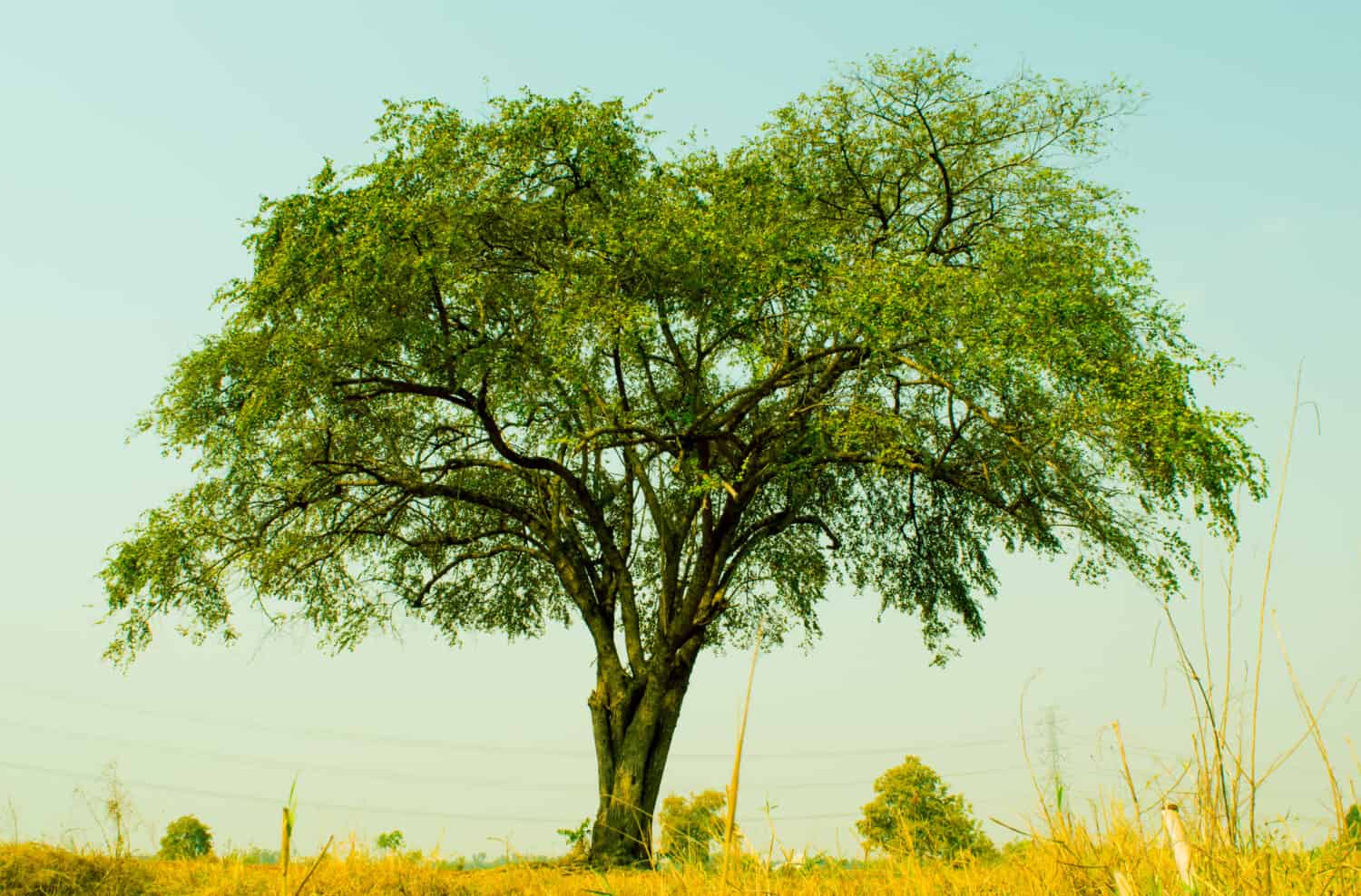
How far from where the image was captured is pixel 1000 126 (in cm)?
1775

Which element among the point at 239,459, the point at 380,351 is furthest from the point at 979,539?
the point at 239,459

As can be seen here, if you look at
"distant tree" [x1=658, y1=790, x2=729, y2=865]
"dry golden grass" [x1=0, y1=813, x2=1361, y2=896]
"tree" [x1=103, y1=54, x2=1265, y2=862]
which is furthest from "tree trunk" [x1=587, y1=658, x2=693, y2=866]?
"distant tree" [x1=658, y1=790, x2=729, y2=865]

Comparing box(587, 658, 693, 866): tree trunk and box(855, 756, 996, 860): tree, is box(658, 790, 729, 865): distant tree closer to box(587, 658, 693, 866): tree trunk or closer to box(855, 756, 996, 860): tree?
box(855, 756, 996, 860): tree

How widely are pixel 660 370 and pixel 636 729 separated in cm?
669

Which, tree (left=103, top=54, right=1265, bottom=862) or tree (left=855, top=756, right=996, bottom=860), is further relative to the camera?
tree (left=103, top=54, right=1265, bottom=862)

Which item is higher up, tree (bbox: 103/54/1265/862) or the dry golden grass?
tree (bbox: 103/54/1265/862)

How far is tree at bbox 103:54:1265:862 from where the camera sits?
15.1 m

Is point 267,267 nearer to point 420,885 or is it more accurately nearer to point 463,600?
point 463,600

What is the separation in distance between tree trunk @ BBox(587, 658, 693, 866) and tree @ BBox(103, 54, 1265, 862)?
61 mm

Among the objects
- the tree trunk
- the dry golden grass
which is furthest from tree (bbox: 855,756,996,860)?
the tree trunk

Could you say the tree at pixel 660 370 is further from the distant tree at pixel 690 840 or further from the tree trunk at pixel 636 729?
the distant tree at pixel 690 840

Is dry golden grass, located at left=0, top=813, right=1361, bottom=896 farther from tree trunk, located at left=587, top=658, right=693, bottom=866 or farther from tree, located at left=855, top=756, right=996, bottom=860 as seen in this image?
tree trunk, located at left=587, top=658, right=693, bottom=866

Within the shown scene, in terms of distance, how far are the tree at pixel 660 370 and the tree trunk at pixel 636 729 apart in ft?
0.20

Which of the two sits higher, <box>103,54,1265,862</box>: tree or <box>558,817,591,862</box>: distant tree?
<box>103,54,1265,862</box>: tree
